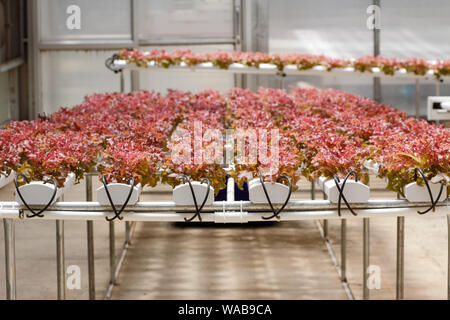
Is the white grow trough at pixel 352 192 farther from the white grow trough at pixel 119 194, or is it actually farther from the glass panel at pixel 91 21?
the glass panel at pixel 91 21

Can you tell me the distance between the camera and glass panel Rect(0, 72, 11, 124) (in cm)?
971

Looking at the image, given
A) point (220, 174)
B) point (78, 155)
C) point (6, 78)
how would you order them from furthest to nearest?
point (6, 78)
point (78, 155)
point (220, 174)

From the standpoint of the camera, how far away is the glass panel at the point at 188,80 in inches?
414

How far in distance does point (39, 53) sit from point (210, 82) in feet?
8.40

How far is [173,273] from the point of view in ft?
17.2

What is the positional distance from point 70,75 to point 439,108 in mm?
7786

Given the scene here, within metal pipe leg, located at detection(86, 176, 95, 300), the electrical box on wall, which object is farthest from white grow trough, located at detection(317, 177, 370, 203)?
metal pipe leg, located at detection(86, 176, 95, 300)

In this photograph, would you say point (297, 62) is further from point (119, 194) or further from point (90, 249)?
point (119, 194)

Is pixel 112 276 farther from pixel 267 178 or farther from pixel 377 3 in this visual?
pixel 377 3

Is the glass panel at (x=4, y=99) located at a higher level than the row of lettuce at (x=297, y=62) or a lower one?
lower

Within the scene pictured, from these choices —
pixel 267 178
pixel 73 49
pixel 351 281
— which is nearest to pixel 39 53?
pixel 73 49

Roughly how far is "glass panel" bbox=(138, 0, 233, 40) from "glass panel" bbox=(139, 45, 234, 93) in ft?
0.68

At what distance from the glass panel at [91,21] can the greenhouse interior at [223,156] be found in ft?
0.07

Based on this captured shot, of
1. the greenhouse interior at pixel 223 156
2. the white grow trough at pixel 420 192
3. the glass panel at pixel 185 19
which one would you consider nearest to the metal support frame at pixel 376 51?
the greenhouse interior at pixel 223 156
